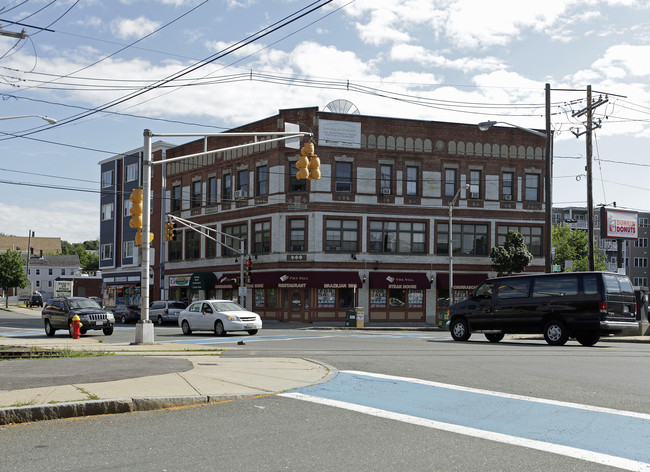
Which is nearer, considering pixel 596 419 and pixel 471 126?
pixel 596 419

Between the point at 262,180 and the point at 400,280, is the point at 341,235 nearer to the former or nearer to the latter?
the point at 400,280

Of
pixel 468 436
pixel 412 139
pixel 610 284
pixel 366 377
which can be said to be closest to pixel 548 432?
pixel 468 436

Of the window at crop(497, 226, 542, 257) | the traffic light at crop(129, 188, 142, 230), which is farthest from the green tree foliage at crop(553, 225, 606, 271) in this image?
the traffic light at crop(129, 188, 142, 230)

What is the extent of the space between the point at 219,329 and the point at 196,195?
26.1 metres

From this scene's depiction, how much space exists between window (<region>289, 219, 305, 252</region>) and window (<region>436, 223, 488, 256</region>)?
30.2ft

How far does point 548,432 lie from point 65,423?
5.28 m

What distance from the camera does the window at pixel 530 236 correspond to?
47500 mm

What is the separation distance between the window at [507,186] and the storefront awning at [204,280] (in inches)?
840

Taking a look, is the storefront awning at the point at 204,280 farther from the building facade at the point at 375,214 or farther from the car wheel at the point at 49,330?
the car wheel at the point at 49,330

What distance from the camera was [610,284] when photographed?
2122 centimetres

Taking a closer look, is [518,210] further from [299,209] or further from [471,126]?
[299,209]

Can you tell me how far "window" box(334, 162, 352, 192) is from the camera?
1761 inches

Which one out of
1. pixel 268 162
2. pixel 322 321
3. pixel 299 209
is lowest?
pixel 322 321

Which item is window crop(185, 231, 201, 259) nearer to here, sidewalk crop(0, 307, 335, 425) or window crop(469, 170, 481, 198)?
window crop(469, 170, 481, 198)
